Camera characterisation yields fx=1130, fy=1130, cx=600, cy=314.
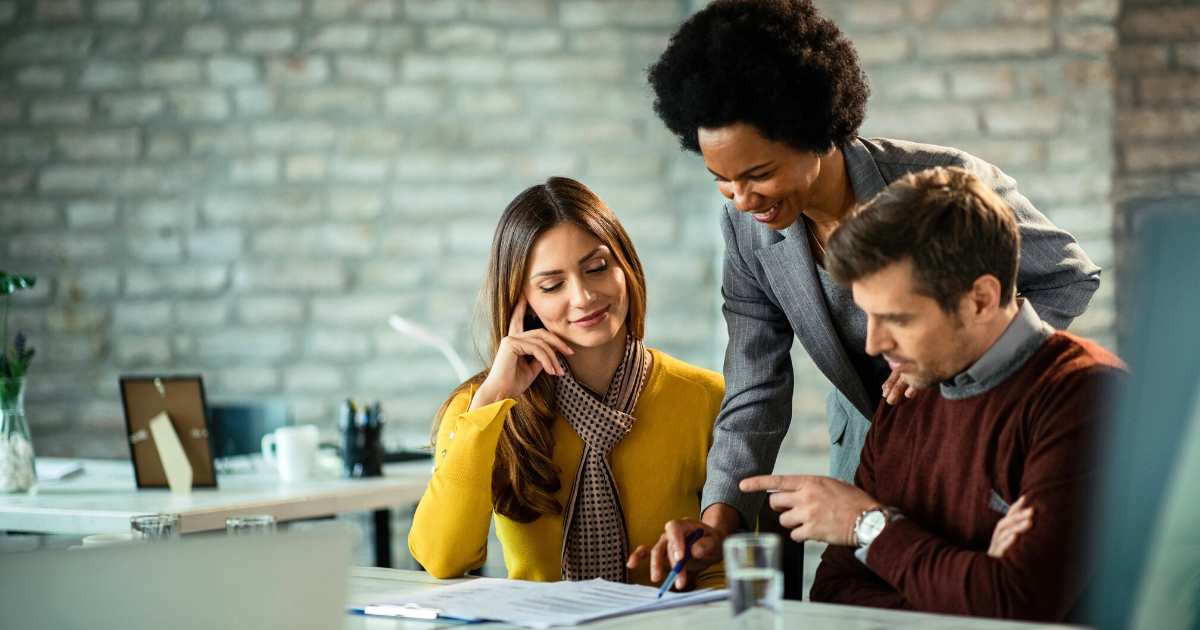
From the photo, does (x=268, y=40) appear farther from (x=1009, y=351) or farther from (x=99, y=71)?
(x=1009, y=351)

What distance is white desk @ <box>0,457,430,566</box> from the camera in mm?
2148

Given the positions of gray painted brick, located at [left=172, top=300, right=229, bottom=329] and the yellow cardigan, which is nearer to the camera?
the yellow cardigan

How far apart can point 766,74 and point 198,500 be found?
56.6 inches

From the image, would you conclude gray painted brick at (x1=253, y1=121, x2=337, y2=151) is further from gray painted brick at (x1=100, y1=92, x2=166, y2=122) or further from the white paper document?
the white paper document

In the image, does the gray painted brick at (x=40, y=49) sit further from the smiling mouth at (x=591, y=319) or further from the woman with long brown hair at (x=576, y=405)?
the smiling mouth at (x=591, y=319)

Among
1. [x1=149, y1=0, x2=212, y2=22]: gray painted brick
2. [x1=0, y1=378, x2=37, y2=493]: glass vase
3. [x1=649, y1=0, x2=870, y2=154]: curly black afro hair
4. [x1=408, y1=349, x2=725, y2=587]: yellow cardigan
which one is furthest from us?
[x1=149, y1=0, x2=212, y2=22]: gray painted brick

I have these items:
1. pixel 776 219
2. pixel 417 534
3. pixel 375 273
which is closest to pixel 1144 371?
pixel 776 219

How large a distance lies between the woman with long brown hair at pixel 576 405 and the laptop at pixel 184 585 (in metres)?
0.92

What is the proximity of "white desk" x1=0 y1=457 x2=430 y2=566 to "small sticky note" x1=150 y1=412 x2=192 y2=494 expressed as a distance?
0.09 feet

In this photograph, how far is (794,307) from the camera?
196 cm

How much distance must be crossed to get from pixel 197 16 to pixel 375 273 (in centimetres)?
114

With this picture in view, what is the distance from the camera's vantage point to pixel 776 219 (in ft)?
5.78

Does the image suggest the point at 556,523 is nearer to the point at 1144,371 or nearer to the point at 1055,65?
the point at 1144,371

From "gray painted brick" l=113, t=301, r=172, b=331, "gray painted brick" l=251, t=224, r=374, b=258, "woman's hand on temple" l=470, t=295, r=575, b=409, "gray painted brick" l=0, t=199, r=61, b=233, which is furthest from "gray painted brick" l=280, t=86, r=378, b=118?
"woman's hand on temple" l=470, t=295, r=575, b=409
